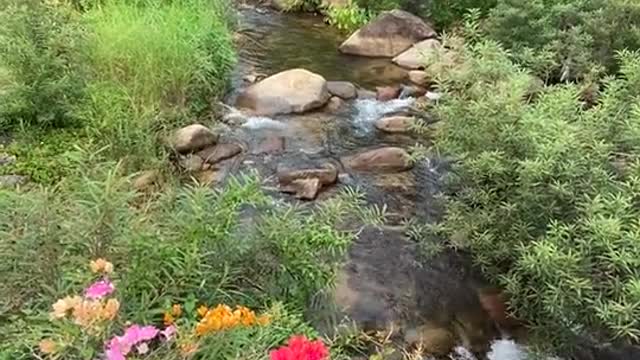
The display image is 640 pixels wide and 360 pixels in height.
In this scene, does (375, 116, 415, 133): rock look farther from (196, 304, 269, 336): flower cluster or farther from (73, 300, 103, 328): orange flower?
(73, 300, 103, 328): orange flower

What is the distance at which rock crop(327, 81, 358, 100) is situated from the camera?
22.0ft

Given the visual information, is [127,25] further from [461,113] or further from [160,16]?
[461,113]

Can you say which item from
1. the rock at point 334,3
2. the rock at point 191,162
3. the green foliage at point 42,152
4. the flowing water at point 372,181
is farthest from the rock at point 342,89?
the rock at point 334,3

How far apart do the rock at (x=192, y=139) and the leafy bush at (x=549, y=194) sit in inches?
77.9

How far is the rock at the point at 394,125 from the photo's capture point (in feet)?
19.9

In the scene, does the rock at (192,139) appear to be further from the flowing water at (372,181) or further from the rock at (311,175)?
the rock at (311,175)

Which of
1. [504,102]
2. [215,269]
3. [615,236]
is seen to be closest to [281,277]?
[215,269]

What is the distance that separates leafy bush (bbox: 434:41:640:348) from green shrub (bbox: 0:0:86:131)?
2.74m

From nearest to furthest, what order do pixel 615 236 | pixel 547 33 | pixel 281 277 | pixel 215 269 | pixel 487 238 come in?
1. pixel 215 269
2. pixel 281 277
3. pixel 615 236
4. pixel 487 238
5. pixel 547 33

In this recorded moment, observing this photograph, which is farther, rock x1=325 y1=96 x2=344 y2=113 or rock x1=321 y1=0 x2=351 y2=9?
rock x1=321 y1=0 x2=351 y2=9

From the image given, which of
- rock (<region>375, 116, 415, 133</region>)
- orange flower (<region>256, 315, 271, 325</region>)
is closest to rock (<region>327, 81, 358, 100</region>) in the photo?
rock (<region>375, 116, 415, 133</region>)

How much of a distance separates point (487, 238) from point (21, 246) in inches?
91.3

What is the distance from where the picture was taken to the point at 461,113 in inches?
156

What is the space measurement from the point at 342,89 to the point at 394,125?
34.7 inches
